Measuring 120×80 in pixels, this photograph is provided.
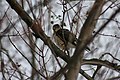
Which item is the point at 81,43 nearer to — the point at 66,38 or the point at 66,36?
the point at 66,38

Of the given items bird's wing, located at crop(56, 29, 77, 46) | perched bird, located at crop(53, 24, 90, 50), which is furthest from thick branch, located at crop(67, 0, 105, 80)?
bird's wing, located at crop(56, 29, 77, 46)

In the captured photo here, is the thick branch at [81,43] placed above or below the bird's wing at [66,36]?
below

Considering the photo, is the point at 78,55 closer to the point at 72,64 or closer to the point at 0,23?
the point at 72,64

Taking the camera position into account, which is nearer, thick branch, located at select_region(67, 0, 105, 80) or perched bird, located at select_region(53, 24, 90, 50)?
thick branch, located at select_region(67, 0, 105, 80)

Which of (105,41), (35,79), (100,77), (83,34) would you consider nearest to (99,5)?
(83,34)

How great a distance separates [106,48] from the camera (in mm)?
5574

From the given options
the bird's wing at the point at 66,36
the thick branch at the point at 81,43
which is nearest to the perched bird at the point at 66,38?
the bird's wing at the point at 66,36

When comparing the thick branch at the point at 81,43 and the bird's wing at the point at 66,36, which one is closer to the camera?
the thick branch at the point at 81,43

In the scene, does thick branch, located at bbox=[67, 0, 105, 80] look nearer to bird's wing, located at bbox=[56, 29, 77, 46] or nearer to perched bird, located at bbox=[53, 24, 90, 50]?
perched bird, located at bbox=[53, 24, 90, 50]

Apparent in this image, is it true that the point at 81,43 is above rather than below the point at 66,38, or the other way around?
below

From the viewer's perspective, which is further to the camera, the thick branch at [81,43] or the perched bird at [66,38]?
the perched bird at [66,38]

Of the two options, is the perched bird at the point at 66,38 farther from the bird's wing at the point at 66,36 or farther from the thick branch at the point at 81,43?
the thick branch at the point at 81,43

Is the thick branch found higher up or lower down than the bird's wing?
lower down

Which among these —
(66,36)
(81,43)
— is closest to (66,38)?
(66,36)
